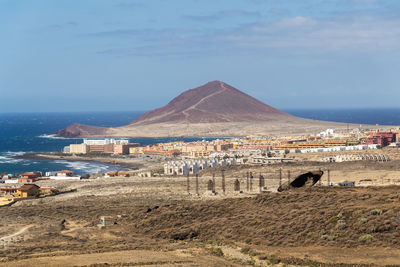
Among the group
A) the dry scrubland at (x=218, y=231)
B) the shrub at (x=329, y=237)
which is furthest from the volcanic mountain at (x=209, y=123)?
the shrub at (x=329, y=237)

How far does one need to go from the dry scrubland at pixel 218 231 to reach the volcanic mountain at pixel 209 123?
108 meters

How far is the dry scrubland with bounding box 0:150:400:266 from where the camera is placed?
16969 millimetres

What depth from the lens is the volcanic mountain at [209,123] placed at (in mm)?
140875

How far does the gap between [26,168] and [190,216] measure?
157 feet

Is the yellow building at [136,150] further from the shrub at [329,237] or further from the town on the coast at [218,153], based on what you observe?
the shrub at [329,237]

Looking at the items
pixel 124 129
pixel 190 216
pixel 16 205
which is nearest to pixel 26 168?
pixel 16 205

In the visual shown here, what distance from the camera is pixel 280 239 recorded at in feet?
62.1

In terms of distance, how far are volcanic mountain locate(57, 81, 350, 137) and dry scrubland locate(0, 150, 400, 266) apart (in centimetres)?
10847

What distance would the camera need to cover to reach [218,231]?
2120cm

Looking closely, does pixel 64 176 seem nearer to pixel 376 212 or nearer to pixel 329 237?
pixel 376 212

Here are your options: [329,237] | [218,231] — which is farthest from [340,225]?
[218,231]

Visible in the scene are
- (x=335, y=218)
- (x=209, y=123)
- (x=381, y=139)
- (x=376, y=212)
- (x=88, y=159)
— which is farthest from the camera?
(x=209, y=123)

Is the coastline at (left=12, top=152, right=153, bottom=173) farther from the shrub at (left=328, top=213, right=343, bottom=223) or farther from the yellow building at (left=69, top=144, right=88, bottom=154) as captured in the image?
the shrub at (left=328, top=213, right=343, bottom=223)

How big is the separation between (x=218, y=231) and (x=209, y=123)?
468 ft
